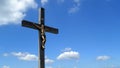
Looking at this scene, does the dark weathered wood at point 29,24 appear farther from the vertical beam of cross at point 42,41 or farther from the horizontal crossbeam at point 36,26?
the vertical beam of cross at point 42,41

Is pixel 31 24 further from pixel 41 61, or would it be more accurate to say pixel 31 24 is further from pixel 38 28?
pixel 41 61

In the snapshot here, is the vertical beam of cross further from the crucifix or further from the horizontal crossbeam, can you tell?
the horizontal crossbeam

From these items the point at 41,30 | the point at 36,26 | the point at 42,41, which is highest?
the point at 36,26

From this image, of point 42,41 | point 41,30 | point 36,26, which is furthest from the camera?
point 41,30

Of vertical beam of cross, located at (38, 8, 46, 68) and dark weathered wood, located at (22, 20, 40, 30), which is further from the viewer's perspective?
dark weathered wood, located at (22, 20, 40, 30)

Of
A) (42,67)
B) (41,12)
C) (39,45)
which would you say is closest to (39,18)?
(41,12)

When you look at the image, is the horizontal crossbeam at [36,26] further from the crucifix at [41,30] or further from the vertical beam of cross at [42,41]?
the vertical beam of cross at [42,41]

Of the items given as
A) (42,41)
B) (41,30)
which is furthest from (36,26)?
(42,41)

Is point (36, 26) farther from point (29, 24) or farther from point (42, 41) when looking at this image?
point (42, 41)

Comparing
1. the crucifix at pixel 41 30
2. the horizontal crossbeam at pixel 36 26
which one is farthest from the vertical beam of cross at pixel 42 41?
the horizontal crossbeam at pixel 36 26

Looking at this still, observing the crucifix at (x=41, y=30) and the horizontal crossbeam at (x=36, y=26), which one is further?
the horizontal crossbeam at (x=36, y=26)

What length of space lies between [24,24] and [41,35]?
38.0 inches

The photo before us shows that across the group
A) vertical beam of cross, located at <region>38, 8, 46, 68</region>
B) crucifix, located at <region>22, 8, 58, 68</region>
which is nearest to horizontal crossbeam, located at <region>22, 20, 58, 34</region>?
crucifix, located at <region>22, 8, 58, 68</region>

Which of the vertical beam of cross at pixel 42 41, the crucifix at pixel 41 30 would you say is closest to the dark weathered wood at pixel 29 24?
the crucifix at pixel 41 30
